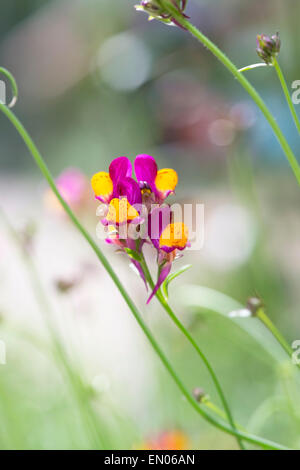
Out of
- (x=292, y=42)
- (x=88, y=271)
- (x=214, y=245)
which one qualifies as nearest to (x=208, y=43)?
(x=88, y=271)

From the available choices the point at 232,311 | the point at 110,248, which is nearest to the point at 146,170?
the point at 232,311

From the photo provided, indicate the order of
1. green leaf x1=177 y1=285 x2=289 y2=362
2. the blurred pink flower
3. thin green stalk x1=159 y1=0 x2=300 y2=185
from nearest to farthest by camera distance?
thin green stalk x1=159 y1=0 x2=300 y2=185 → green leaf x1=177 y1=285 x2=289 y2=362 → the blurred pink flower

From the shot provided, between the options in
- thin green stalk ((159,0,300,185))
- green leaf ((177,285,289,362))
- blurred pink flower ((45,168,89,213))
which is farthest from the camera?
blurred pink flower ((45,168,89,213))

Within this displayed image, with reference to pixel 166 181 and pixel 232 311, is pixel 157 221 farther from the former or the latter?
pixel 232 311

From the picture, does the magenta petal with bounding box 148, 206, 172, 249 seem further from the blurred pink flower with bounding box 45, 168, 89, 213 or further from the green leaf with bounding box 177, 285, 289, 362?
the blurred pink flower with bounding box 45, 168, 89, 213

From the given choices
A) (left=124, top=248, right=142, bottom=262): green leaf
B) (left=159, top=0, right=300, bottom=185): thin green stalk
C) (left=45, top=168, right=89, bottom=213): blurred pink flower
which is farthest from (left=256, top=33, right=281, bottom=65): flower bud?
(left=45, top=168, right=89, bottom=213): blurred pink flower

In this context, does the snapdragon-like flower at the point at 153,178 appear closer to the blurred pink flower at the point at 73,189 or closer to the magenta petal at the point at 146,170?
the magenta petal at the point at 146,170

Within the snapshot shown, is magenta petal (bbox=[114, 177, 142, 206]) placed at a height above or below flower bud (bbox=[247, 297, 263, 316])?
above

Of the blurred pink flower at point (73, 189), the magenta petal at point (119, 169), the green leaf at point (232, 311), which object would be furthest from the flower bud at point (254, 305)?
the blurred pink flower at point (73, 189)
